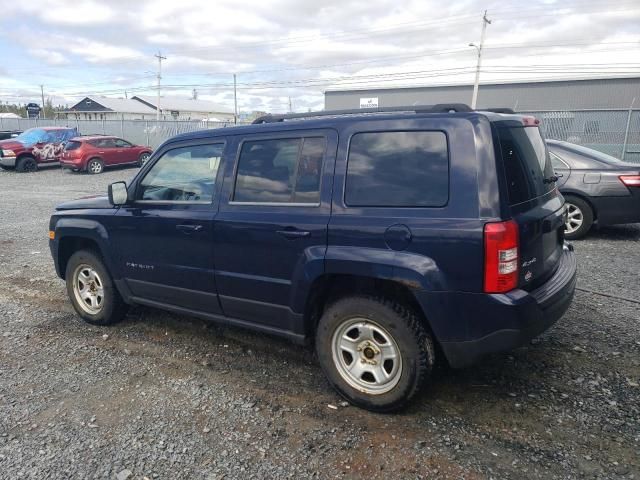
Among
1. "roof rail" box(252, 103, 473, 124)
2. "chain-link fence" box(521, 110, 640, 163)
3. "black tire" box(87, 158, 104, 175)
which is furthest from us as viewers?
"black tire" box(87, 158, 104, 175)

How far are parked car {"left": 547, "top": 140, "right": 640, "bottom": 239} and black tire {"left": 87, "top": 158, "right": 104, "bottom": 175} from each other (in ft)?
58.9

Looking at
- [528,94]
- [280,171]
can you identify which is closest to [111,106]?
[528,94]

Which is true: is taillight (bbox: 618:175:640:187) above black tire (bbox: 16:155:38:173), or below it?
above

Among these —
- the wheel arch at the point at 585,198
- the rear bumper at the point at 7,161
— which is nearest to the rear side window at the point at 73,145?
the rear bumper at the point at 7,161

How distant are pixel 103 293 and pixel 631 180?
6939mm

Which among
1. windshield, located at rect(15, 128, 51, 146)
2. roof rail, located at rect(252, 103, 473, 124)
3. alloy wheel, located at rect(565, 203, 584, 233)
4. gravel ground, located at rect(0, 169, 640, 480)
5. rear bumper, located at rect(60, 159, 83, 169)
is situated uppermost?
roof rail, located at rect(252, 103, 473, 124)

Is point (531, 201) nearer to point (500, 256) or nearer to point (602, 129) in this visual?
point (500, 256)

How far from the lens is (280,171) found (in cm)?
347

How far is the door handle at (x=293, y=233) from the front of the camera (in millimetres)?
3232

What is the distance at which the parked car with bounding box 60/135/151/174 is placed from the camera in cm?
1983

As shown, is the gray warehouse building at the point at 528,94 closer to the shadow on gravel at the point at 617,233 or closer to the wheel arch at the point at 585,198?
the shadow on gravel at the point at 617,233

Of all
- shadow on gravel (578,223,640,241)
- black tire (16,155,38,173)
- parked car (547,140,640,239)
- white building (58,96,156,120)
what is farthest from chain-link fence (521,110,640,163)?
white building (58,96,156,120)

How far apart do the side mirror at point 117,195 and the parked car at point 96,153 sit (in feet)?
54.2

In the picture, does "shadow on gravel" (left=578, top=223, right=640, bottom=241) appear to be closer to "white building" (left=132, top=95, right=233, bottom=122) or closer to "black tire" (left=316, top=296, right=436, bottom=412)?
"black tire" (left=316, top=296, right=436, bottom=412)
